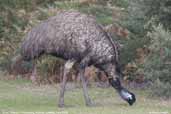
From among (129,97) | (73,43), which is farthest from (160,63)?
(73,43)

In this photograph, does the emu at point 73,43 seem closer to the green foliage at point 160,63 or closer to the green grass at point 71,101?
the green grass at point 71,101

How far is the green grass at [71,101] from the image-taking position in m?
12.5

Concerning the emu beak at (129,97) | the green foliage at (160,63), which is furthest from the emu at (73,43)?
the green foliage at (160,63)

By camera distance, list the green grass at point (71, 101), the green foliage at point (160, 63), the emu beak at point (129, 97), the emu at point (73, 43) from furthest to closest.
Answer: the green foliage at point (160, 63), the emu beak at point (129, 97), the emu at point (73, 43), the green grass at point (71, 101)

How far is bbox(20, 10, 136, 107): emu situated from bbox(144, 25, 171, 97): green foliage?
192 centimetres

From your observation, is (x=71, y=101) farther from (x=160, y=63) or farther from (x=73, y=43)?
(x=160, y=63)

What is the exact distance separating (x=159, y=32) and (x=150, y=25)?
1.42 meters

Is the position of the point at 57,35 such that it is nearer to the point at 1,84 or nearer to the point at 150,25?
the point at 150,25

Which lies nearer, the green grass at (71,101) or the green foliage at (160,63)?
the green grass at (71,101)

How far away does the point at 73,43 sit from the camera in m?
12.8

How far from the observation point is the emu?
12820 millimetres

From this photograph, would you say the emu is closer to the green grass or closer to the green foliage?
the green grass

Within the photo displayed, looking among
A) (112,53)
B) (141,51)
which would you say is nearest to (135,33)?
(141,51)

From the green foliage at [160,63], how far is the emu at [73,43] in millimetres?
1918
